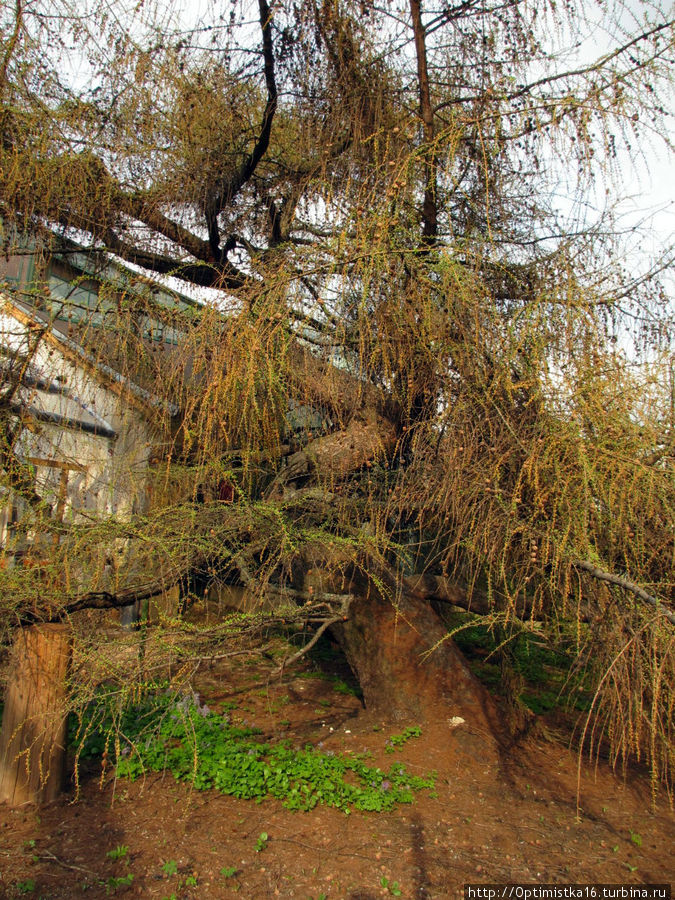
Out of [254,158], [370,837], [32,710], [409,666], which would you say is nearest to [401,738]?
[409,666]

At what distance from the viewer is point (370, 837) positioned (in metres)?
3.66

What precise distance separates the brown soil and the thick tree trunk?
34cm

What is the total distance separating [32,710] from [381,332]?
3.06m

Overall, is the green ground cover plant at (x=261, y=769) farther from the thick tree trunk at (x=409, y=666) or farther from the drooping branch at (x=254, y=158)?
the drooping branch at (x=254, y=158)

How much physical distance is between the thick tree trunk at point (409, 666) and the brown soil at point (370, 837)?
13.5 inches

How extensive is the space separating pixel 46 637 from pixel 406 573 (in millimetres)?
2704

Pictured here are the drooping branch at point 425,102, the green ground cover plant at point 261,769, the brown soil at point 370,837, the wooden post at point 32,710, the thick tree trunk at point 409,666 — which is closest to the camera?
the brown soil at point 370,837

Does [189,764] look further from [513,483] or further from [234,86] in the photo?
[234,86]

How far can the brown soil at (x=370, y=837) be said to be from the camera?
10.6 ft

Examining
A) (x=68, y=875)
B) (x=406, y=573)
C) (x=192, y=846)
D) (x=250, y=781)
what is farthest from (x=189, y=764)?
(x=406, y=573)

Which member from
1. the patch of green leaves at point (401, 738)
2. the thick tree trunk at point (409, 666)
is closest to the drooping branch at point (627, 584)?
the thick tree trunk at point (409, 666)

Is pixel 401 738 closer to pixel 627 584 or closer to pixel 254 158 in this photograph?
pixel 627 584

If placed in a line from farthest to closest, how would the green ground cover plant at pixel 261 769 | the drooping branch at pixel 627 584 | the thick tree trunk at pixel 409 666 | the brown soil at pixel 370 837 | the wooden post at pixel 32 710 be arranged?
the thick tree trunk at pixel 409 666, the green ground cover plant at pixel 261 769, the wooden post at pixel 32 710, the brown soil at pixel 370 837, the drooping branch at pixel 627 584

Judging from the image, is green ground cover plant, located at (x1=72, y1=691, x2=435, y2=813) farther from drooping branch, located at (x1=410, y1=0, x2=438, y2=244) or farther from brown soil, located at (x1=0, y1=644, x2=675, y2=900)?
drooping branch, located at (x1=410, y1=0, x2=438, y2=244)
